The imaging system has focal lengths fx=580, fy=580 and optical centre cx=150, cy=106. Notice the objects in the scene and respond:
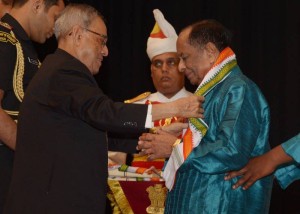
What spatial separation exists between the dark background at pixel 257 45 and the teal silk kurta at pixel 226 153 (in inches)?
73.4

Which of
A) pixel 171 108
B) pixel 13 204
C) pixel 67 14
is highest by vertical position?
pixel 67 14

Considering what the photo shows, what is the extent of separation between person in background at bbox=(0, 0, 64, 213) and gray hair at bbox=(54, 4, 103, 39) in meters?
0.37

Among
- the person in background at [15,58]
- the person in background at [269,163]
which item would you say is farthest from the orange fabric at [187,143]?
the person in background at [15,58]

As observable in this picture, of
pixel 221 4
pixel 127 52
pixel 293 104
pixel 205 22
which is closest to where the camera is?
pixel 205 22

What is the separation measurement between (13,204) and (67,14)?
0.86m

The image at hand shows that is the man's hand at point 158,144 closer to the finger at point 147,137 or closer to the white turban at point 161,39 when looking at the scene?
the finger at point 147,137

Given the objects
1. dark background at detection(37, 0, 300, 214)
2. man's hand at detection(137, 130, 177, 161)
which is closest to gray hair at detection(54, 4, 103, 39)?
man's hand at detection(137, 130, 177, 161)

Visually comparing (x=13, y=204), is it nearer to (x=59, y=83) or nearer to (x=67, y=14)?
(x=59, y=83)

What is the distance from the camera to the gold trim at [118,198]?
11.3ft

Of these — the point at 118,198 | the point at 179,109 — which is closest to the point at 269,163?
the point at 179,109

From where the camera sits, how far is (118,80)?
5195mm

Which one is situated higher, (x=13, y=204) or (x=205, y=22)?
(x=205, y=22)

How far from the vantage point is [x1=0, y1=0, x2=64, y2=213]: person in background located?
2.77 meters

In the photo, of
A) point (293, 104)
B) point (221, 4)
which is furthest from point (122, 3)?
point (293, 104)
